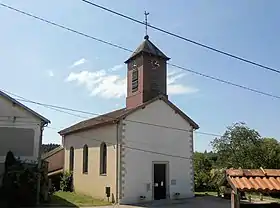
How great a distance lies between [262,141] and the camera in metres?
29.2

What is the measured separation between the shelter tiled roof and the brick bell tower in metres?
14.9

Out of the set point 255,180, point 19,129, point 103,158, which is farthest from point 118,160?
point 255,180

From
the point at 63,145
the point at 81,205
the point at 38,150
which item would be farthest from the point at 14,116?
the point at 63,145

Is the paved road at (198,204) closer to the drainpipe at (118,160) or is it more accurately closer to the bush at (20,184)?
the drainpipe at (118,160)

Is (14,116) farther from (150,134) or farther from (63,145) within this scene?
(63,145)

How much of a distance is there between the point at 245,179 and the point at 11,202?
13.9 m

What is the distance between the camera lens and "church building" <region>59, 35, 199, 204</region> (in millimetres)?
21781

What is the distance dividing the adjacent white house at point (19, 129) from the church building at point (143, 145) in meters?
4.26

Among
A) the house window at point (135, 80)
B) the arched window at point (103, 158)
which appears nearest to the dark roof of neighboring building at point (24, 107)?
the arched window at point (103, 158)

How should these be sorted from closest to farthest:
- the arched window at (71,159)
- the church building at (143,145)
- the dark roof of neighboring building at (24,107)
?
the dark roof of neighboring building at (24,107) → the church building at (143,145) → the arched window at (71,159)

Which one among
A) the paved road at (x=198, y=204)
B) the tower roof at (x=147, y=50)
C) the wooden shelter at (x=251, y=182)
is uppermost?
the tower roof at (x=147, y=50)

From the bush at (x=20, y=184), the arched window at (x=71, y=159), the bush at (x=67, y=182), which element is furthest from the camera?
the arched window at (x=71, y=159)

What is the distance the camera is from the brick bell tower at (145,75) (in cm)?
2364

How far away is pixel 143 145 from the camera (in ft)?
74.1
